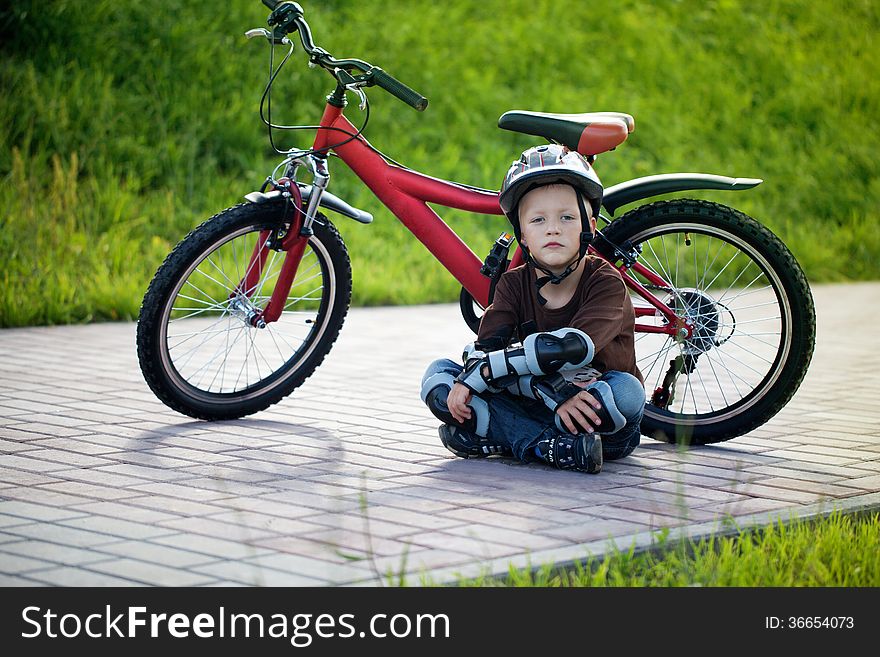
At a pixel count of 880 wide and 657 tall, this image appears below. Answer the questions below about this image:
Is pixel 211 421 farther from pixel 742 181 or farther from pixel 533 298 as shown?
pixel 742 181

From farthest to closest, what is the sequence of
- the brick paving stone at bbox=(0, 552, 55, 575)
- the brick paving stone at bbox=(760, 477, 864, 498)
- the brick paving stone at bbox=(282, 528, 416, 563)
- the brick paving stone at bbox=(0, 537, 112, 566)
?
the brick paving stone at bbox=(760, 477, 864, 498) < the brick paving stone at bbox=(282, 528, 416, 563) < the brick paving stone at bbox=(0, 537, 112, 566) < the brick paving stone at bbox=(0, 552, 55, 575)

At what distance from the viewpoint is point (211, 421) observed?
20.4ft

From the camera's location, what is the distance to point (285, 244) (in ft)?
20.3

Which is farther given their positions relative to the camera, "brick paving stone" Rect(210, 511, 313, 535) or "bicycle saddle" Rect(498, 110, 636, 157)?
"bicycle saddle" Rect(498, 110, 636, 157)

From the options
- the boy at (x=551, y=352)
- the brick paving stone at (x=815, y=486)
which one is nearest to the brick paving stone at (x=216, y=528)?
the boy at (x=551, y=352)

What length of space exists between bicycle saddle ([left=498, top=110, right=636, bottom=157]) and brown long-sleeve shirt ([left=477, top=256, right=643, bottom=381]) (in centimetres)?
55

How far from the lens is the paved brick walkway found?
3.99m

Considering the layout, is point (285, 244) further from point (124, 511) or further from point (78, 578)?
point (78, 578)

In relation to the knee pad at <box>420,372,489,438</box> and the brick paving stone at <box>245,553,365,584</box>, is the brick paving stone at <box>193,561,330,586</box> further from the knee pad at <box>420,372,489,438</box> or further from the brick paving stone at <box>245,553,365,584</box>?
the knee pad at <box>420,372,489,438</box>

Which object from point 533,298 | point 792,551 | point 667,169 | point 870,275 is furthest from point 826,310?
point 792,551

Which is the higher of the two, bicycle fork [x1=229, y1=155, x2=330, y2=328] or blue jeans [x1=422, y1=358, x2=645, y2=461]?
bicycle fork [x1=229, y1=155, x2=330, y2=328]

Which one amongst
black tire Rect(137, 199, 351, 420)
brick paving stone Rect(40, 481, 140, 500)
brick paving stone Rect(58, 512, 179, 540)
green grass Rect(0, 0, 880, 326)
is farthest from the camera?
green grass Rect(0, 0, 880, 326)

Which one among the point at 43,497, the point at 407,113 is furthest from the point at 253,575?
the point at 407,113

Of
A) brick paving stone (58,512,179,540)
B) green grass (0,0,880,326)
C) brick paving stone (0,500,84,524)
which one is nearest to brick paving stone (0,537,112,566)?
brick paving stone (58,512,179,540)
